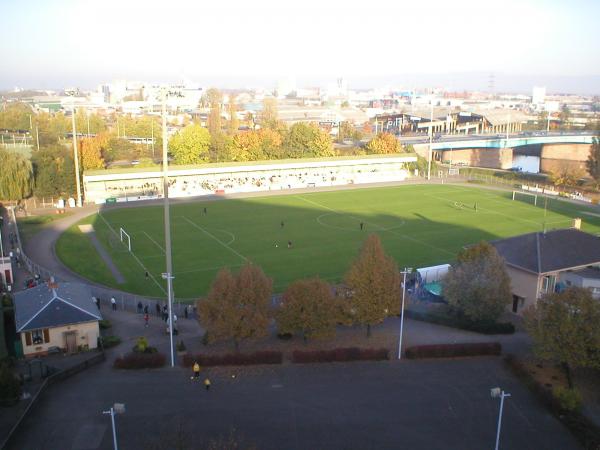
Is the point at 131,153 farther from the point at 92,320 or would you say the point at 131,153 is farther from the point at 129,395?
the point at 129,395

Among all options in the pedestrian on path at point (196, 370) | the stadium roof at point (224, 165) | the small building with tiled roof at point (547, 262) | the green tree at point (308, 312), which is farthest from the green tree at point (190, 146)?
the pedestrian on path at point (196, 370)

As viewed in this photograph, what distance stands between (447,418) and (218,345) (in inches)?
387

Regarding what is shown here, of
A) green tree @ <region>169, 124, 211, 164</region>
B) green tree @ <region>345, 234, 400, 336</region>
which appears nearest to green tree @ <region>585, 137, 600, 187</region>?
green tree @ <region>169, 124, 211, 164</region>

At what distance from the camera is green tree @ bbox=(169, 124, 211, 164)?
68.3m

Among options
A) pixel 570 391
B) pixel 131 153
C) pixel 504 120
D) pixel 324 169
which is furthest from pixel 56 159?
pixel 504 120

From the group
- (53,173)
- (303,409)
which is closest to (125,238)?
(53,173)

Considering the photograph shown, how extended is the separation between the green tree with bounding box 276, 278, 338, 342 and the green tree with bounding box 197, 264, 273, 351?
3.08 feet

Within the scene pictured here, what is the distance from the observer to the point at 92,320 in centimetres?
2338

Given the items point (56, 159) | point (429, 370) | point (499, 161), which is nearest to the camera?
point (429, 370)

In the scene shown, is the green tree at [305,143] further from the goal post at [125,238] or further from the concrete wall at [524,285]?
the concrete wall at [524,285]

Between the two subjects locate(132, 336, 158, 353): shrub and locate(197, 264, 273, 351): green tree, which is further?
locate(132, 336, 158, 353): shrub

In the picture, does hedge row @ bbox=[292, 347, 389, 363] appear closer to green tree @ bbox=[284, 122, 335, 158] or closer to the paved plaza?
the paved plaza

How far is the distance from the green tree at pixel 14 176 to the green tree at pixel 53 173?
1.19 metres

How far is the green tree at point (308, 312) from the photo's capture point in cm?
2255
